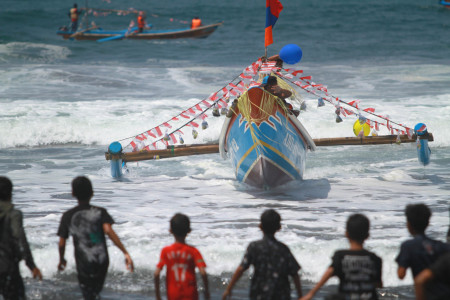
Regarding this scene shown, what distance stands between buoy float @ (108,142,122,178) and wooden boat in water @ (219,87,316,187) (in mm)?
1754

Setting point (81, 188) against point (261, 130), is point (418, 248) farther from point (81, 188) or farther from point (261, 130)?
point (261, 130)

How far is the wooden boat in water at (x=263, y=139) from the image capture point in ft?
30.7

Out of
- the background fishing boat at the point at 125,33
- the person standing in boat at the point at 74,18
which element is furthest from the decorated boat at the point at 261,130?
the person standing in boat at the point at 74,18

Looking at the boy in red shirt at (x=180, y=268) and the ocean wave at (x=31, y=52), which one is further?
the ocean wave at (x=31, y=52)

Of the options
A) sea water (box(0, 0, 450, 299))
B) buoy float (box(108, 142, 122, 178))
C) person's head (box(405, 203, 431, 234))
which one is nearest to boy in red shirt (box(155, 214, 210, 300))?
person's head (box(405, 203, 431, 234))

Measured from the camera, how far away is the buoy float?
1061 cm

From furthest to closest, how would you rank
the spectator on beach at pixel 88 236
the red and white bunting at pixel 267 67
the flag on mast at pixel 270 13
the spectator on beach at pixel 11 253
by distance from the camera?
1. the flag on mast at pixel 270 13
2. the red and white bunting at pixel 267 67
3. the spectator on beach at pixel 88 236
4. the spectator on beach at pixel 11 253

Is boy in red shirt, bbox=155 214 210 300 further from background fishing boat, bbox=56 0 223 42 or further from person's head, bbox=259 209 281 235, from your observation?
background fishing boat, bbox=56 0 223 42

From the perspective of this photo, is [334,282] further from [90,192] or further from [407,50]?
[407,50]

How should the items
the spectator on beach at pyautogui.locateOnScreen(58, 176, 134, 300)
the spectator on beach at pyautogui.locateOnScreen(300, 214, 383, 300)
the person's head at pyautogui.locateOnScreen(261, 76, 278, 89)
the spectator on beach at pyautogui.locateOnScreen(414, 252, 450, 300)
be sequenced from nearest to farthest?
the spectator on beach at pyautogui.locateOnScreen(414, 252, 450, 300)
the spectator on beach at pyautogui.locateOnScreen(300, 214, 383, 300)
the spectator on beach at pyautogui.locateOnScreen(58, 176, 134, 300)
the person's head at pyautogui.locateOnScreen(261, 76, 278, 89)

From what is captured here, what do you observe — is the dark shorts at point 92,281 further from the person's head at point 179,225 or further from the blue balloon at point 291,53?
the blue balloon at point 291,53

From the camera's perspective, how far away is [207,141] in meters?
16.9

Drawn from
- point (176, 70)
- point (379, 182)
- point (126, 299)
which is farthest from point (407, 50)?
point (126, 299)

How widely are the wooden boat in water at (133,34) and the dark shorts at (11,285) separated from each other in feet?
99.7
